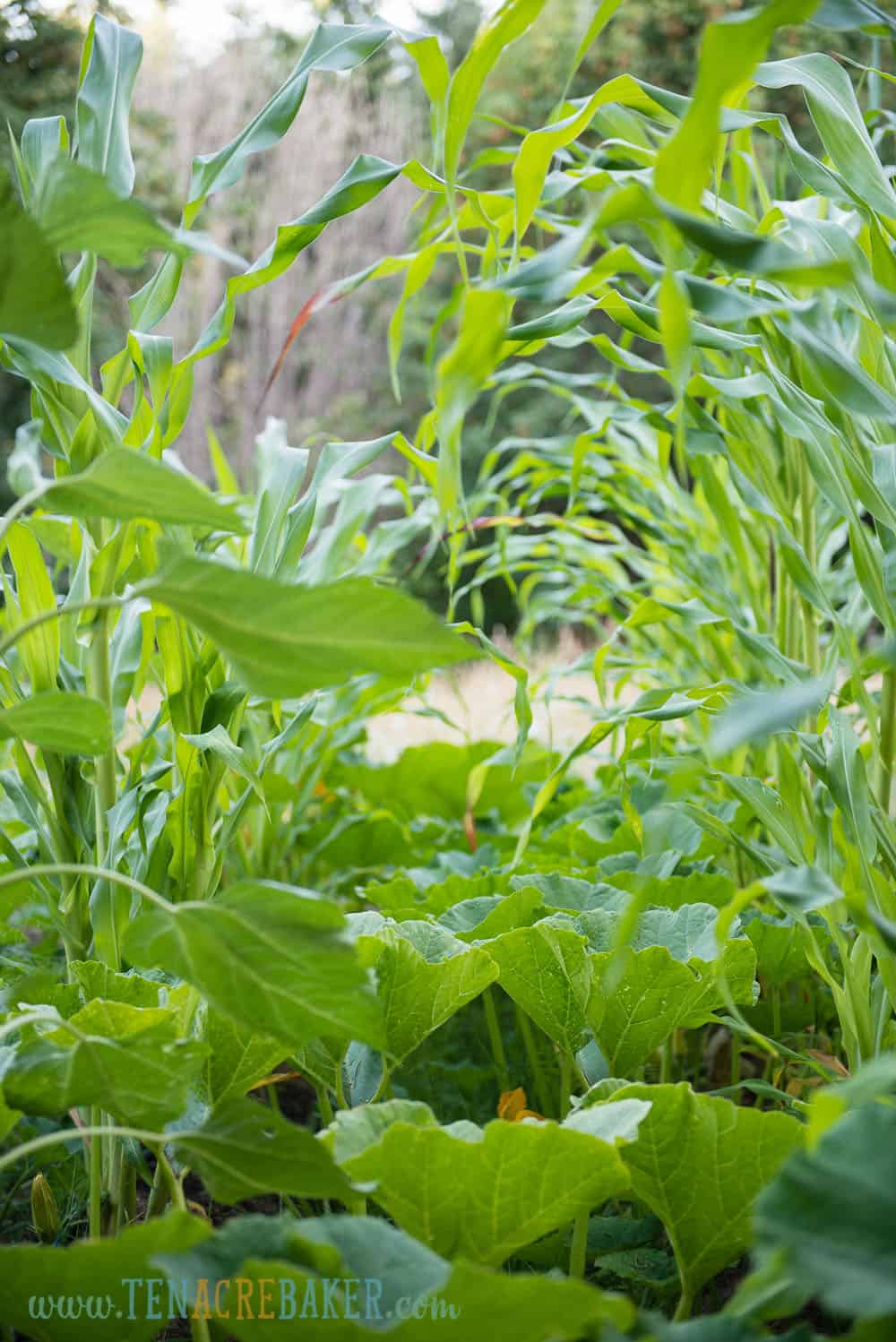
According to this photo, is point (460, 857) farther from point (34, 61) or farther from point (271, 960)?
point (34, 61)

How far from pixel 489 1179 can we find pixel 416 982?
0.47ft

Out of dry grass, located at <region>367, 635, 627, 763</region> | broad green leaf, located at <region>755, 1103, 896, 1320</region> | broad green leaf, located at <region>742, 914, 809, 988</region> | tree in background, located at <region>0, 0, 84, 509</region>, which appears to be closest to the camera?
broad green leaf, located at <region>755, 1103, 896, 1320</region>

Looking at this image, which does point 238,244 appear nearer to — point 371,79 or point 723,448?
point 371,79

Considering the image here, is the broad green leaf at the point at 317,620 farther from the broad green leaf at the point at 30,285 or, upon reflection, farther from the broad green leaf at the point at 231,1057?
the broad green leaf at the point at 231,1057

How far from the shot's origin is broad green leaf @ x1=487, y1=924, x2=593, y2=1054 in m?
0.58

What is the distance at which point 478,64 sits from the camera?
509 millimetres

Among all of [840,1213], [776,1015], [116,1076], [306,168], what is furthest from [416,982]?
[306,168]

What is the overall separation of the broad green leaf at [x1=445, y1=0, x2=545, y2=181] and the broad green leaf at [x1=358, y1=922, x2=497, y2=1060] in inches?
15.6

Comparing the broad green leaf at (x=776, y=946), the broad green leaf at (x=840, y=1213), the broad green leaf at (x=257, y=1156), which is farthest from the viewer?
the broad green leaf at (x=776, y=946)

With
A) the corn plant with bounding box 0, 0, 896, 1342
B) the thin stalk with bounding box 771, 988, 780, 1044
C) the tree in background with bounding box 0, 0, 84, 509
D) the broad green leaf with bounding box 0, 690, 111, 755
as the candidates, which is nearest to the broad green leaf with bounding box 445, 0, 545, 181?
the corn plant with bounding box 0, 0, 896, 1342

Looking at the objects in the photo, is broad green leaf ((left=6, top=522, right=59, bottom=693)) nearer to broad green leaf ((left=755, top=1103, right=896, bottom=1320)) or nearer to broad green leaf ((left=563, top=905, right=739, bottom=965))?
broad green leaf ((left=563, top=905, right=739, bottom=965))

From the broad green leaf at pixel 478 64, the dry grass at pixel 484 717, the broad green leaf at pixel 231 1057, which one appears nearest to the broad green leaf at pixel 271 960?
the broad green leaf at pixel 231 1057

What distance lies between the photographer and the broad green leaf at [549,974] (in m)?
0.58

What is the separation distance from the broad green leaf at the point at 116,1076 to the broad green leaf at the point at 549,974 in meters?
0.20
